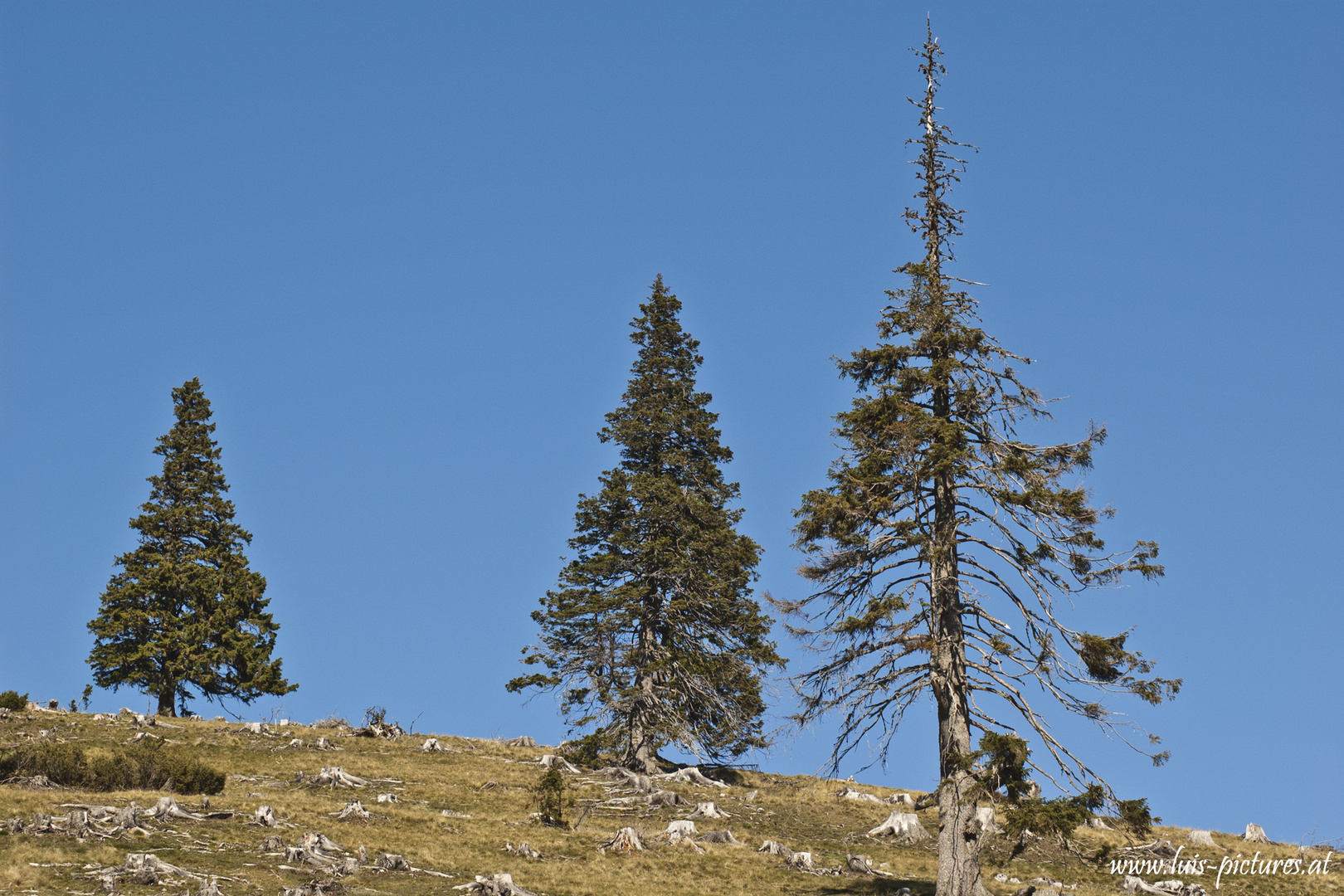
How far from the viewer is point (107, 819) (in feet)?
80.0

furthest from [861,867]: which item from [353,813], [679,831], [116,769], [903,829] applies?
[116,769]

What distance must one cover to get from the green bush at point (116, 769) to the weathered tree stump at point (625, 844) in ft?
33.4

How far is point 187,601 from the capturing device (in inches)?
1924

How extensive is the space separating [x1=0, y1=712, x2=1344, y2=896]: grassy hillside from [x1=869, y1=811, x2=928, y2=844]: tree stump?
407 millimetres

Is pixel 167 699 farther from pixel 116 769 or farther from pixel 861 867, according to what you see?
pixel 861 867

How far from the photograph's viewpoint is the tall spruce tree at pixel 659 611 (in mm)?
41125

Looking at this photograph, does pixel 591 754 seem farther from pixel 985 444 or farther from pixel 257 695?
pixel 985 444

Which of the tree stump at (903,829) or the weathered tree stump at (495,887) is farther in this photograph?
the tree stump at (903,829)

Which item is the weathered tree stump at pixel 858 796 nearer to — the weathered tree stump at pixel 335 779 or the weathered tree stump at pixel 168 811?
the weathered tree stump at pixel 335 779

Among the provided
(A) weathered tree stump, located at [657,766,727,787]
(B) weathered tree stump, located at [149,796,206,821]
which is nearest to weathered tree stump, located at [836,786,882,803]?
(A) weathered tree stump, located at [657,766,727,787]

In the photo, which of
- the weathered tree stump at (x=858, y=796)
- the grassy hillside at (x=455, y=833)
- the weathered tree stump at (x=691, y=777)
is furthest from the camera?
the weathered tree stump at (x=691, y=777)

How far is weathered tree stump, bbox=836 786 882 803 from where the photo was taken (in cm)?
3800

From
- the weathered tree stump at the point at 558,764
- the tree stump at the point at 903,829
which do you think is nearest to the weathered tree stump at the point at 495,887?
the tree stump at the point at 903,829

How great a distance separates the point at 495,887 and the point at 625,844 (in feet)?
23.2
